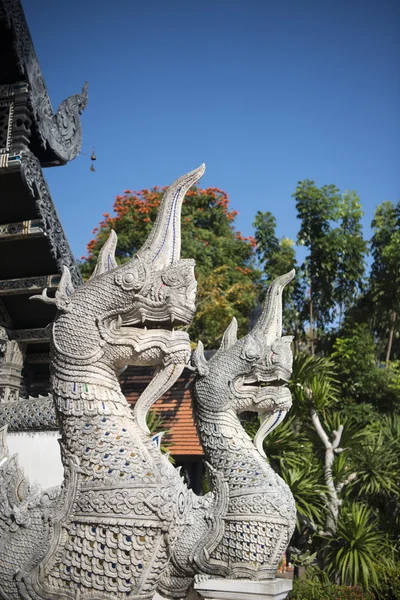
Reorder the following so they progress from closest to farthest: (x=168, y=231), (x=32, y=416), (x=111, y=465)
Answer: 1. (x=111, y=465)
2. (x=168, y=231)
3. (x=32, y=416)

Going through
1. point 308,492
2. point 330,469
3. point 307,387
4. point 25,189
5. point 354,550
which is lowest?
point 354,550

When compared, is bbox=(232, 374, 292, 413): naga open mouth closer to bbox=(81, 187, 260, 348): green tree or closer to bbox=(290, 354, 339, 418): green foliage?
bbox=(290, 354, 339, 418): green foliage

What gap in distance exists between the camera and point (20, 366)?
9.02 metres

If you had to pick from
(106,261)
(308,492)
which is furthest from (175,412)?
(106,261)

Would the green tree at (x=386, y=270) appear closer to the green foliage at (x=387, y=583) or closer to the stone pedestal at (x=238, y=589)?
the green foliage at (x=387, y=583)

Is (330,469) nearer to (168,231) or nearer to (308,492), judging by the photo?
(308,492)

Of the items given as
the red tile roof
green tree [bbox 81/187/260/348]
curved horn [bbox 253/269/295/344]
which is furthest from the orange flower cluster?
curved horn [bbox 253/269/295/344]

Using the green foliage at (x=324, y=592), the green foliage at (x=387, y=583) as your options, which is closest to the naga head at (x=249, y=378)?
the green foliage at (x=324, y=592)

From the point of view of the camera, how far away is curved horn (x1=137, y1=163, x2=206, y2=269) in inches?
142

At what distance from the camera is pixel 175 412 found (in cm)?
1122

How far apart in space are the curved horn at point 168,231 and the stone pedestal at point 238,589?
213 cm

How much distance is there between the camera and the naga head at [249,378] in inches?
201

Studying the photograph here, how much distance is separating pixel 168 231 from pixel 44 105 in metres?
5.61

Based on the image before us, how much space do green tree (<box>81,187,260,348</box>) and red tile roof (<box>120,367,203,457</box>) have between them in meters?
3.42
